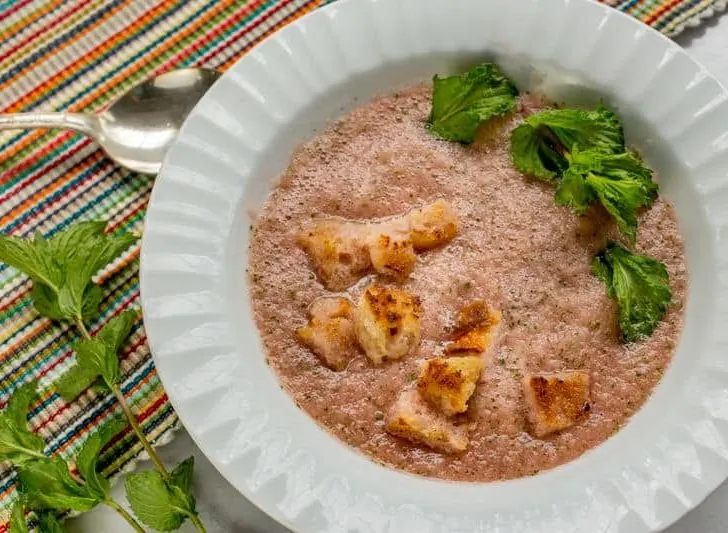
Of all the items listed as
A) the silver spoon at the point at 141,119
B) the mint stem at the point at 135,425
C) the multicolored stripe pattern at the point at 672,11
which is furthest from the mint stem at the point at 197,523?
the multicolored stripe pattern at the point at 672,11

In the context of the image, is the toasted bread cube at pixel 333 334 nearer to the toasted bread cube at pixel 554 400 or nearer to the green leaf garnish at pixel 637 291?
the toasted bread cube at pixel 554 400

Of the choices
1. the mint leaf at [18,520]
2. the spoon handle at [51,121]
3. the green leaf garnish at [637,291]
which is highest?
the green leaf garnish at [637,291]

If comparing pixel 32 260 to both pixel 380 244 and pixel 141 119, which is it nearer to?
pixel 141 119

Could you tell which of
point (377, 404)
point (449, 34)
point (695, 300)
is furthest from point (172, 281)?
point (695, 300)

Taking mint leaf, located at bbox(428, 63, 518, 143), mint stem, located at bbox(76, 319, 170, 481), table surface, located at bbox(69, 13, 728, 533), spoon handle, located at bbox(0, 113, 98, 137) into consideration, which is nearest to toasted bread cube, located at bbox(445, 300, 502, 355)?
mint leaf, located at bbox(428, 63, 518, 143)

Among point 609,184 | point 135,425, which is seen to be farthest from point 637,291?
point 135,425

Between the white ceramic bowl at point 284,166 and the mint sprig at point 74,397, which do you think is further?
the mint sprig at point 74,397
